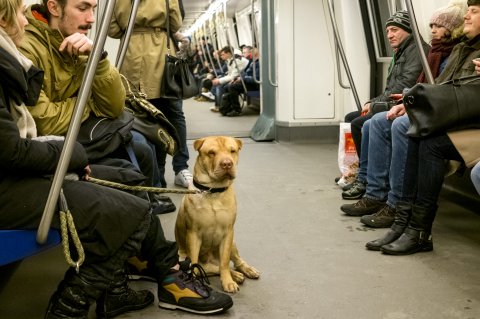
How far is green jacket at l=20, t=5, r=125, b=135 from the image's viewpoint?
2.42m

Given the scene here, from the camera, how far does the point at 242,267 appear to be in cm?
278

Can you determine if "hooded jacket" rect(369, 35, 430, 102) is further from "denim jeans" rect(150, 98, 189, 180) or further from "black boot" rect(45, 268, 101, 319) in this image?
"black boot" rect(45, 268, 101, 319)

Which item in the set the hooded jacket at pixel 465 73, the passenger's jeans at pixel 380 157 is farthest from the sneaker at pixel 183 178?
the hooded jacket at pixel 465 73

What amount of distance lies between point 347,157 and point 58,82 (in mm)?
2754

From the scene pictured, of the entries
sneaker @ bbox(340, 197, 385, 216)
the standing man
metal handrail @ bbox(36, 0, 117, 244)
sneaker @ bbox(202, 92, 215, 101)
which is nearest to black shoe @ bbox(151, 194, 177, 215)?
the standing man

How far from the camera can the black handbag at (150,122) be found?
128 inches

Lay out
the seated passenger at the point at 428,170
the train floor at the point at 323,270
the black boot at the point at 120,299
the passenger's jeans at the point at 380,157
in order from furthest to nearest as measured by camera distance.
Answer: the passenger's jeans at the point at 380,157
the seated passenger at the point at 428,170
the train floor at the point at 323,270
the black boot at the point at 120,299

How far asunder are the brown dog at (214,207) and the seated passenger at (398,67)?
181 cm

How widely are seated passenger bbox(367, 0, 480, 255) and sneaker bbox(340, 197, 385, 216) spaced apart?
0.62m

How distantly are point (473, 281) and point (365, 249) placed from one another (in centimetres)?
63

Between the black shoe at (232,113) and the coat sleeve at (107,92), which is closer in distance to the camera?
the coat sleeve at (107,92)

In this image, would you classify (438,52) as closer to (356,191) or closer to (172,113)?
(356,191)

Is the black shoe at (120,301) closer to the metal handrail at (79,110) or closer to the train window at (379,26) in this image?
the metal handrail at (79,110)

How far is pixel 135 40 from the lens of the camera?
4121mm
